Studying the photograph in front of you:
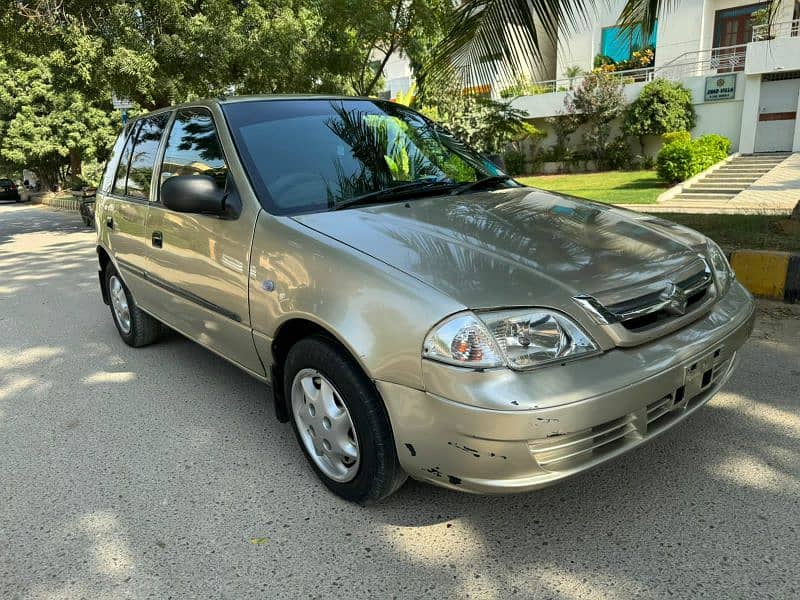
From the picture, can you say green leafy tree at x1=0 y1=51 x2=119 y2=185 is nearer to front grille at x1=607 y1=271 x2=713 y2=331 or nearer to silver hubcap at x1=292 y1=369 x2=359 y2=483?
silver hubcap at x1=292 y1=369 x2=359 y2=483

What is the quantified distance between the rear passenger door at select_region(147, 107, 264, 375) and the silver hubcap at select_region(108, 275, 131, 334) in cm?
92

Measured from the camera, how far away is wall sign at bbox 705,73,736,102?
2177 cm

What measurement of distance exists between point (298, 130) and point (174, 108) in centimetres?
121

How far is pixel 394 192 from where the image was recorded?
10.4 ft

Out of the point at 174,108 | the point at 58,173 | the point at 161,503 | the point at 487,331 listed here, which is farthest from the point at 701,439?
the point at 58,173

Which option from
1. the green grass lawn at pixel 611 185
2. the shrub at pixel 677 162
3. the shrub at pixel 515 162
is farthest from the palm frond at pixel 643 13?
the shrub at pixel 515 162

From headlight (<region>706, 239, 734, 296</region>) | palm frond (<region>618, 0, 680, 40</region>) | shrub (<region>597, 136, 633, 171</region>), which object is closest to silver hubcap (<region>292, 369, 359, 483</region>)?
headlight (<region>706, 239, 734, 296</region>)

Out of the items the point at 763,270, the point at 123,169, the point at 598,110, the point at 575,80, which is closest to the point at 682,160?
the point at 598,110

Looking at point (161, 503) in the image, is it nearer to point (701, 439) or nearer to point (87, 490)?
point (87, 490)

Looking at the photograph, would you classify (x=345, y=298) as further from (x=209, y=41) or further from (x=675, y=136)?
Result: (x=675, y=136)

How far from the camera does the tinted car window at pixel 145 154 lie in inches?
162

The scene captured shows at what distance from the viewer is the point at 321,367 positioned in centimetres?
255

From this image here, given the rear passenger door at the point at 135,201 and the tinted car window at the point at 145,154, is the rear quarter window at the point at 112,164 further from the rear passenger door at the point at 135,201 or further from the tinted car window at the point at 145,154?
the tinted car window at the point at 145,154

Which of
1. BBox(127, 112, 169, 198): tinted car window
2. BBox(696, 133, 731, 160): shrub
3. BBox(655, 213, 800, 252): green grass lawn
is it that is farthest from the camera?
BBox(696, 133, 731, 160): shrub
